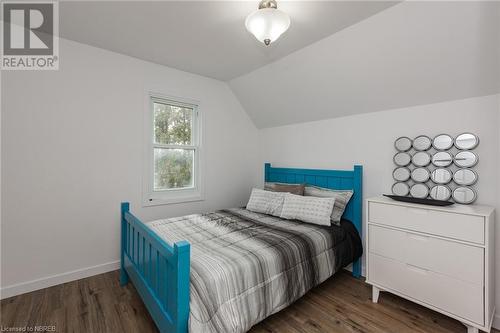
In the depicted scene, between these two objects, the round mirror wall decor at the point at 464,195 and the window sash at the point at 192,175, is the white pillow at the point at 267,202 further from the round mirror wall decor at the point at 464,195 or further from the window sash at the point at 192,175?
the round mirror wall decor at the point at 464,195

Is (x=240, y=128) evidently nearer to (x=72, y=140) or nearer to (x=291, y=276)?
(x=72, y=140)

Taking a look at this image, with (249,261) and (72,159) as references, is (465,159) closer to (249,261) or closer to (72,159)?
(249,261)

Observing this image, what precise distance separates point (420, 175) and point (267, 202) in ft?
→ 5.19

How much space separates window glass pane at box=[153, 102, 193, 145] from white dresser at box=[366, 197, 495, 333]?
94.3 inches

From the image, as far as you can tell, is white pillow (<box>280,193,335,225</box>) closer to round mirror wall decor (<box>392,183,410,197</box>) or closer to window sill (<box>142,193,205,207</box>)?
→ round mirror wall decor (<box>392,183,410,197</box>)

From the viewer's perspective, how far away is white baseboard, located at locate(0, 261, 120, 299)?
206cm

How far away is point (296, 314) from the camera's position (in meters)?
1.89

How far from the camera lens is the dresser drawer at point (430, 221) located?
160 cm

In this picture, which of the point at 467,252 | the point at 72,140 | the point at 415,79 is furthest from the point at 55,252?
the point at 415,79

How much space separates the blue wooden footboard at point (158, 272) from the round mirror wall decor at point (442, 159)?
223 centimetres

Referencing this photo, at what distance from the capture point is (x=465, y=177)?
1931 mm

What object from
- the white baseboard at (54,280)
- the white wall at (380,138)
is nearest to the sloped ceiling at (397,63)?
the white wall at (380,138)

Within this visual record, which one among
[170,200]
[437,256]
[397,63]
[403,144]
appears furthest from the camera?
[170,200]

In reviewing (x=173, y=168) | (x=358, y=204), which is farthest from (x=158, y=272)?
(x=358, y=204)
